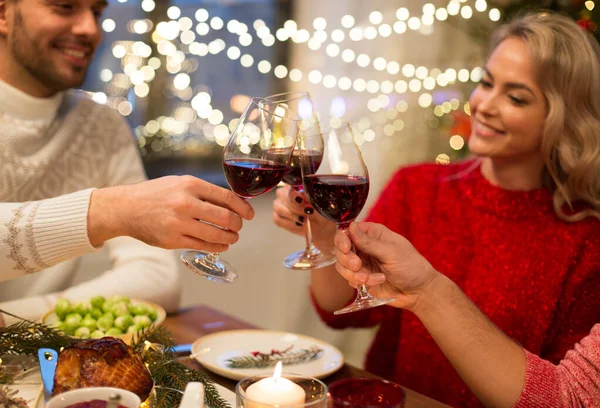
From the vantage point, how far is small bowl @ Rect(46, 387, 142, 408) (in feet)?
2.66

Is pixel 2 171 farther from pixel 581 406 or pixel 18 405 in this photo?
pixel 581 406

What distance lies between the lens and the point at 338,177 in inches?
46.3

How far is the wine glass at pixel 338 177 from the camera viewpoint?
1167 mm

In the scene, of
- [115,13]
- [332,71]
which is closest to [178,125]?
[115,13]

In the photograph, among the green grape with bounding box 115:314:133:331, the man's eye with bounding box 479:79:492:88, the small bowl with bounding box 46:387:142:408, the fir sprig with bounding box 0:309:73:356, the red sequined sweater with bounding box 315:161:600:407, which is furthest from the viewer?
the man's eye with bounding box 479:79:492:88

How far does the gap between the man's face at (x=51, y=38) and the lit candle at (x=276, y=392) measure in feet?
3.97

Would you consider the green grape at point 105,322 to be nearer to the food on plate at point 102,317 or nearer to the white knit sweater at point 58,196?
the food on plate at point 102,317

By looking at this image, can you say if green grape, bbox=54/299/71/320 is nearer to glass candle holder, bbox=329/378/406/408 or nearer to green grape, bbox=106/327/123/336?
A: green grape, bbox=106/327/123/336

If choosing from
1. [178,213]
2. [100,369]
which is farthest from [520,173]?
[100,369]

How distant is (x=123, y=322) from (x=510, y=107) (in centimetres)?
116

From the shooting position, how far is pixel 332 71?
11.1 ft

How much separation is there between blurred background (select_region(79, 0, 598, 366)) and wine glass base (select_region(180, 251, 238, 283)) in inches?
74.4

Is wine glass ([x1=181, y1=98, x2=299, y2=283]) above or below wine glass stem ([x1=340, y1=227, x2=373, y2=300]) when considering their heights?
above

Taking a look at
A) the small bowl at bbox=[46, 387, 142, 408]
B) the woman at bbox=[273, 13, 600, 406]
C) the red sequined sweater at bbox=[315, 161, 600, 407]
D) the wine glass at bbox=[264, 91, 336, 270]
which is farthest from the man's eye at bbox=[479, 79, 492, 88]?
the small bowl at bbox=[46, 387, 142, 408]
